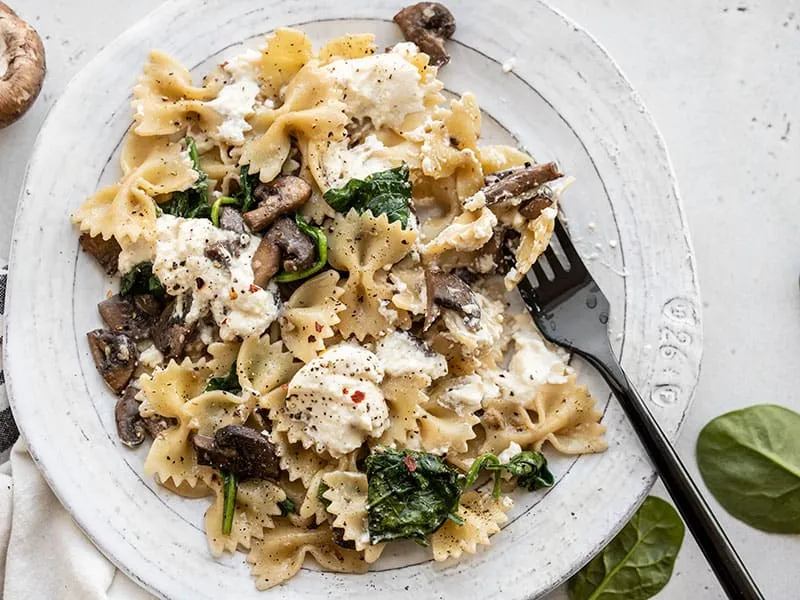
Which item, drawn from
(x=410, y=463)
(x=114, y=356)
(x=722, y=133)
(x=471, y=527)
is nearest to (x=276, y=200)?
(x=114, y=356)

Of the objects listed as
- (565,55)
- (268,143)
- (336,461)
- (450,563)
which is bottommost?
(450,563)

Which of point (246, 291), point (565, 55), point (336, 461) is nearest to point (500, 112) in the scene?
point (565, 55)

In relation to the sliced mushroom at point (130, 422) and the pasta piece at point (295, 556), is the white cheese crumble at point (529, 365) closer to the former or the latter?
the pasta piece at point (295, 556)

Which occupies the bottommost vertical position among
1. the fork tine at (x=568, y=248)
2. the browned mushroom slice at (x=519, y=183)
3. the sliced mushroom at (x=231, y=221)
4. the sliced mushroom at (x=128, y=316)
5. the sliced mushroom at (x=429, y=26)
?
the sliced mushroom at (x=128, y=316)

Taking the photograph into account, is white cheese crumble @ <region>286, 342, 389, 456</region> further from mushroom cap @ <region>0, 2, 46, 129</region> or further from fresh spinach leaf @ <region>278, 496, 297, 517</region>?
mushroom cap @ <region>0, 2, 46, 129</region>

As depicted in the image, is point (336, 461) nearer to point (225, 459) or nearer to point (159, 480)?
point (225, 459)

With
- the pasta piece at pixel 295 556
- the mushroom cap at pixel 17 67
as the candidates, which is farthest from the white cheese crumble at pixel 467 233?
the mushroom cap at pixel 17 67

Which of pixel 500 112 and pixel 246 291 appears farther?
pixel 500 112

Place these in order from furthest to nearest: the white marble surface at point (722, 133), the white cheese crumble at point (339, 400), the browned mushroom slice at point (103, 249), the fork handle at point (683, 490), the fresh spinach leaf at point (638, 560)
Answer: the white marble surface at point (722, 133)
the fresh spinach leaf at point (638, 560)
the browned mushroom slice at point (103, 249)
the white cheese crumble at point (339, 400)
the fork handle at point (683, 490)
